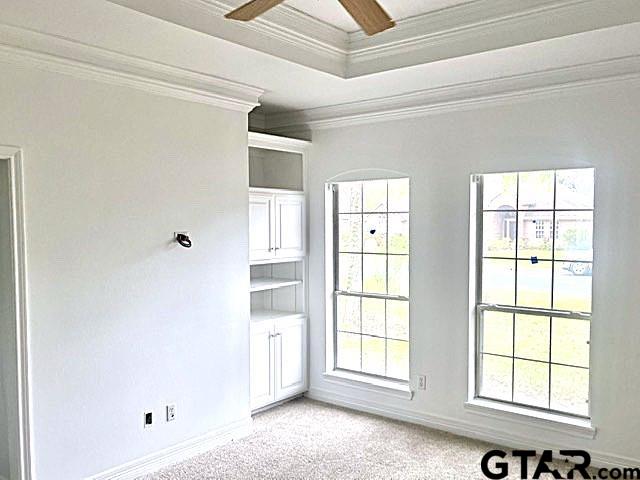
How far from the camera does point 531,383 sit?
158 inches

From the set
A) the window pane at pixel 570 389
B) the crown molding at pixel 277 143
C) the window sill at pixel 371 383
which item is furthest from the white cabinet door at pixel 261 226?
the window pane at pixel 570 389

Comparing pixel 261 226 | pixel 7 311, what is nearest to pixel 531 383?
pixel 261 226

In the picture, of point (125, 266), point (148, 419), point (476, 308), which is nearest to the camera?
point (125, 266)

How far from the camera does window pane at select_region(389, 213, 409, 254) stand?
457 cm

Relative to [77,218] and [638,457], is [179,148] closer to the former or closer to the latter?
[77,218]

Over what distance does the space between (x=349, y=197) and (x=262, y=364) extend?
1583mm

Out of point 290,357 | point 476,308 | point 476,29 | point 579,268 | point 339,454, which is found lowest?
point 339,454

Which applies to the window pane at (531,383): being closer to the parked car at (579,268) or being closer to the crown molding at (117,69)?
the parked car at (579,268)

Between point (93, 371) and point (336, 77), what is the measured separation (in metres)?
2.37

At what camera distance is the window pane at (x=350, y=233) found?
486cm

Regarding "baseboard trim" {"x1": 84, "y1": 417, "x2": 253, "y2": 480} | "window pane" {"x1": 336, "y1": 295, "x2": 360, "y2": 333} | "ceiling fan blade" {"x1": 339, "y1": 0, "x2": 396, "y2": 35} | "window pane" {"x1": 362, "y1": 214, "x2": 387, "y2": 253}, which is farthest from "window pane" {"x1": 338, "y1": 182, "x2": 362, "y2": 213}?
"ceiling fan blade" {"x1": 339, "y1": 0, "x2": 396, "y2": 35}

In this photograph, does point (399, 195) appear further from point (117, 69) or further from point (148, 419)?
point (148, 419)

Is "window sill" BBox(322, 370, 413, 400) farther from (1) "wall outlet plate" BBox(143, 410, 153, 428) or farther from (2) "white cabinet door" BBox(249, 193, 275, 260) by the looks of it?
(1) "wall outlet plate" BBox(143, 410, 153, 428)

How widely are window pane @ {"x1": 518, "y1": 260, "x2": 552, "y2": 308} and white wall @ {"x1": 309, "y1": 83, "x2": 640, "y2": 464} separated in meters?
0.33
